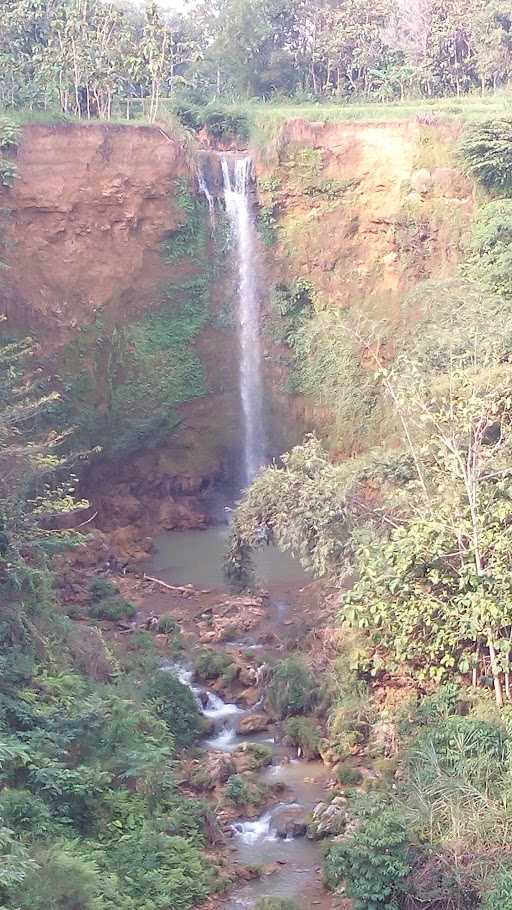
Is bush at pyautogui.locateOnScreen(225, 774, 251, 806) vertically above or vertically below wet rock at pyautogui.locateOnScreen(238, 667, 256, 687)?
above

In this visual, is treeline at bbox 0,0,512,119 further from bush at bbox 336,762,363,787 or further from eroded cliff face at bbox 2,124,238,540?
bush at bbox 336,762,363,787

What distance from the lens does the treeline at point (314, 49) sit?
2483cm

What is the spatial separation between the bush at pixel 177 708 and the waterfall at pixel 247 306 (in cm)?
979

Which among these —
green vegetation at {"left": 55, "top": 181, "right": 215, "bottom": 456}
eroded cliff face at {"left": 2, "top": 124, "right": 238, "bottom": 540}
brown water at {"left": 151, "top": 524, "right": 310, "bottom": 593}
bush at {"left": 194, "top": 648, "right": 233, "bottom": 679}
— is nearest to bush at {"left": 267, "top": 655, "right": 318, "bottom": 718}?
bush at {"left": 194, "top": 648, "right": 233, "bottom": 679}

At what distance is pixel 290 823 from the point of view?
1058cm

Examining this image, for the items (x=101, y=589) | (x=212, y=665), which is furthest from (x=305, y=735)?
(x=101, y=589)

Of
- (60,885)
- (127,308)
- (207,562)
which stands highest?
(127,308)

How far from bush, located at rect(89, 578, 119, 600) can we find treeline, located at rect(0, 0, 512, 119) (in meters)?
12.6

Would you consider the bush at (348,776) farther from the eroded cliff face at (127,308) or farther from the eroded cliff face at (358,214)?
the eroded cliff face at (358,214)

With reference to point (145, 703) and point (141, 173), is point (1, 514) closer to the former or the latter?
point (145, 703)

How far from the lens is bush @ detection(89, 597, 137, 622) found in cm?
1617

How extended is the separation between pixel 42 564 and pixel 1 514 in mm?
2115

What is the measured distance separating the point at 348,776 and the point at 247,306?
43.7 feet

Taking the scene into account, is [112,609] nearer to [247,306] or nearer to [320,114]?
[247,306]
